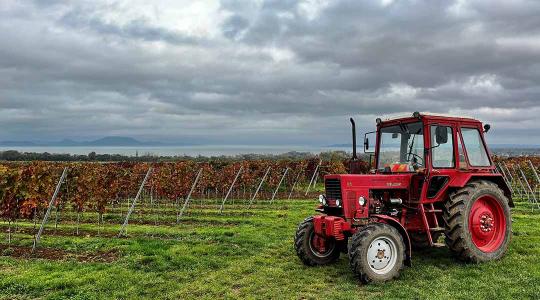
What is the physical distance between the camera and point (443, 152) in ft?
24.7

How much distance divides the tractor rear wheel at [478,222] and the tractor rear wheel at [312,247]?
6.23ft

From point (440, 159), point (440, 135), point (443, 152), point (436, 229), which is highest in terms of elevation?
point (440, 135)

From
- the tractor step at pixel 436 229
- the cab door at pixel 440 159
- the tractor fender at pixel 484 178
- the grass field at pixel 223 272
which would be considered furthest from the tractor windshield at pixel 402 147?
the grass field at pixel 223 272

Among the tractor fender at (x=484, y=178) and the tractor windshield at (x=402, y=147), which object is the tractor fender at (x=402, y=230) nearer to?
the tractor windshield at (x=402, y=147)

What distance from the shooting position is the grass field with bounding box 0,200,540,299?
20.3ft

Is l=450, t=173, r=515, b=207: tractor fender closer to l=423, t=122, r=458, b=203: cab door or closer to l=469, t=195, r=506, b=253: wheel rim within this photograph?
l=423, t=122, r=458, b=203: cab door

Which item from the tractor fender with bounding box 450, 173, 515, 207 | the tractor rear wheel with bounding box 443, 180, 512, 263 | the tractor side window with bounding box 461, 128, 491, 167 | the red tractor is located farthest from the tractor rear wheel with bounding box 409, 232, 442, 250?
the tractor side window with bounding box 461, 128, 491, 167

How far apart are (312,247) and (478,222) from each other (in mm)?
2820

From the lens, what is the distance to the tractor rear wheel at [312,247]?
7.46 m

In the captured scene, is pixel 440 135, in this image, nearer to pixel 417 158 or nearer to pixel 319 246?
pixel 417 158

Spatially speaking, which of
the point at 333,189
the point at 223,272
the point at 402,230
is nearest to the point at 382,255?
the point at 402,230

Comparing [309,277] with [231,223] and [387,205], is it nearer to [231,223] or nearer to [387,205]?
[387,205]

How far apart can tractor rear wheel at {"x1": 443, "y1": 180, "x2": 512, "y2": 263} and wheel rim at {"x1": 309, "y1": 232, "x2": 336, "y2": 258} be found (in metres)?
1.95

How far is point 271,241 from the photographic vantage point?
33.0 ft
